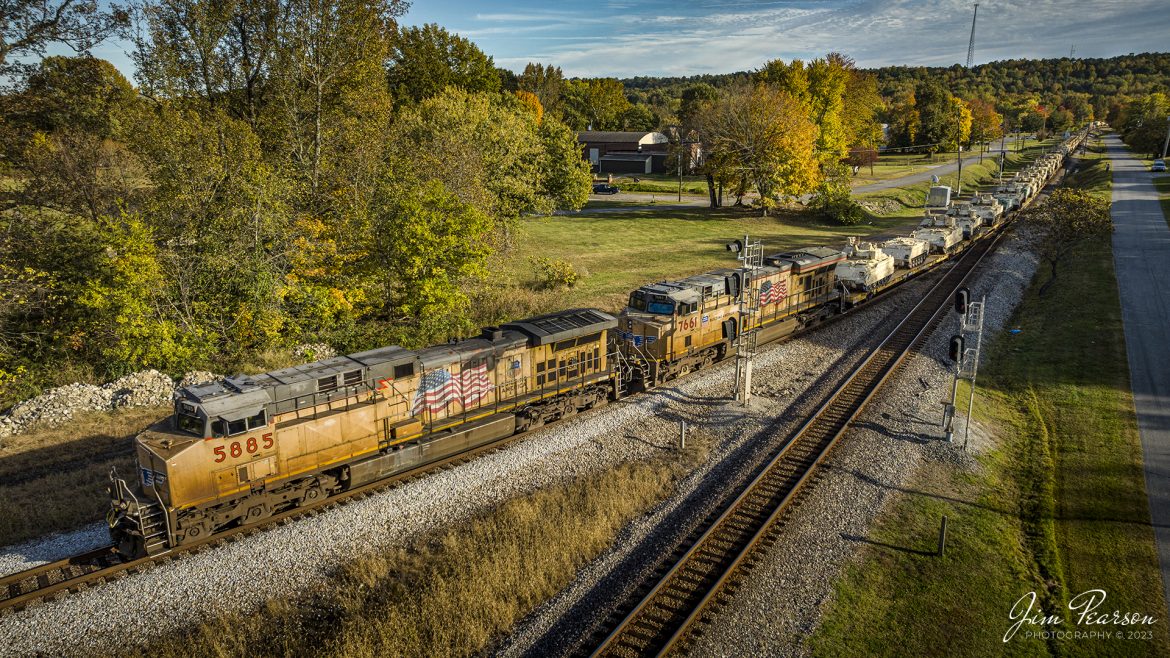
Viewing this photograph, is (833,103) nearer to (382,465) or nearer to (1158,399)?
(1158,399)

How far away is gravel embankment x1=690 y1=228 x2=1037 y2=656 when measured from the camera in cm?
1284

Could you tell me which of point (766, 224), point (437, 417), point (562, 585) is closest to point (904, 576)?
point (562, 585)

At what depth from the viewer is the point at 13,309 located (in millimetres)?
25125

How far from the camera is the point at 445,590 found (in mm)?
13734

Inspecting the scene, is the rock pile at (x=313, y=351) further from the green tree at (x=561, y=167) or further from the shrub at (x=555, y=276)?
the green tree at (x=561, y=167)

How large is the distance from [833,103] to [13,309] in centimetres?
8313

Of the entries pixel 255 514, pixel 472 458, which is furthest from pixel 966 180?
pixel 255 514

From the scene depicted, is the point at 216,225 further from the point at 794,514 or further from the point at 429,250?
the point at 794,514

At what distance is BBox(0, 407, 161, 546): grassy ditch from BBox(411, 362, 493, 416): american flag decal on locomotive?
857 cm
